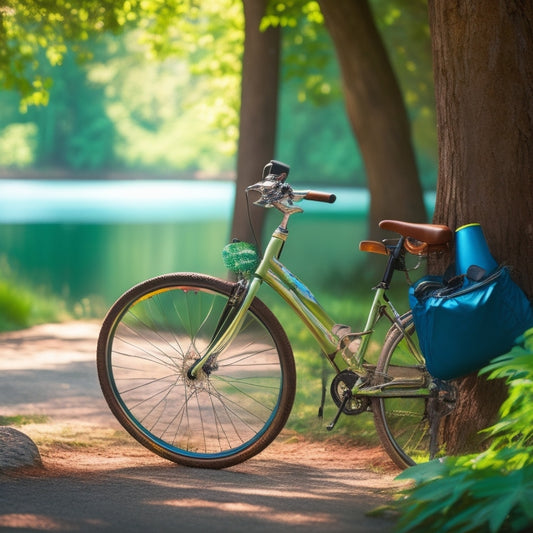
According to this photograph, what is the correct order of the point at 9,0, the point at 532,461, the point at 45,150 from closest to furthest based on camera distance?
the point at 532,461 → the point at 9,0 → the point at 45,150

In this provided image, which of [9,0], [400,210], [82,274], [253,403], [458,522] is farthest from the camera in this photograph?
[82,274]

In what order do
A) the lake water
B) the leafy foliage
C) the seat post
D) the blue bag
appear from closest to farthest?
1. the leafy foliage
2. the blue bag
3. the seat post
4. the lake water

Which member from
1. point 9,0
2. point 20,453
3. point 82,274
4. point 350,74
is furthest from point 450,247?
point 82,274

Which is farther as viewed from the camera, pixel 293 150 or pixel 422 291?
pixel 293 150

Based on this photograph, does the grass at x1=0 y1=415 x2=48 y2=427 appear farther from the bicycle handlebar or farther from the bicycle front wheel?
the bicycle handlebar

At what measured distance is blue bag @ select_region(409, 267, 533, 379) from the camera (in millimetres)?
4465

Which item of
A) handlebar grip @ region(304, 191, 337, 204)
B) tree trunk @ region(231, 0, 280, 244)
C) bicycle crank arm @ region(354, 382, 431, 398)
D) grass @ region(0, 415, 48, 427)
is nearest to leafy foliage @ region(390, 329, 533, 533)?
bicycle crank arm @ region(354, 382, 431, 398)

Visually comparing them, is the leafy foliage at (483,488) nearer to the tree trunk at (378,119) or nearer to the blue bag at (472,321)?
the blue bag at (472,321)

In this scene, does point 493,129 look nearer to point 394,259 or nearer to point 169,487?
point 394,259

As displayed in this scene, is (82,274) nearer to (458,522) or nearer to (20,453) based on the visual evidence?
(20,453)

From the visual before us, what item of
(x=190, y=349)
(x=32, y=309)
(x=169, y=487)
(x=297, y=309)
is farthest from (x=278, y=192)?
(x=32, y=309)

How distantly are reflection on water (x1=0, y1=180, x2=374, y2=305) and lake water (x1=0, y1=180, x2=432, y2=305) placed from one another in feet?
0.08

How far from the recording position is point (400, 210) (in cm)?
1235

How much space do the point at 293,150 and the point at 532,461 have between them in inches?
2030
